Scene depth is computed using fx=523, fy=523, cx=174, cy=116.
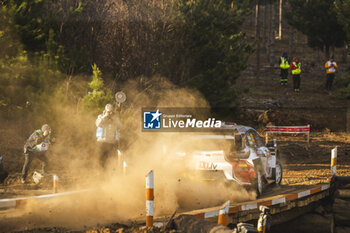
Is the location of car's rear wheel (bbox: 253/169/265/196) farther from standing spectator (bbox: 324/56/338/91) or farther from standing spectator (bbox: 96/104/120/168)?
standing spectator (bbox: 324/56/338/91)

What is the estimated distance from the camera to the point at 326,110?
2719 centimetres

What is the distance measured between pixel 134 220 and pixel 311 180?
6.49m

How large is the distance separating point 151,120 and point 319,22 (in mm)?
23223

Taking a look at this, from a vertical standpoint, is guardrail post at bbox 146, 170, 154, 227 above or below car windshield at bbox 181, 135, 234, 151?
below


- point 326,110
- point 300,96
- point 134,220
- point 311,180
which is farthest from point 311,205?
point 300,96

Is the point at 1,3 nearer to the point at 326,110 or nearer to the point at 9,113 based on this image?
the point at 9,113

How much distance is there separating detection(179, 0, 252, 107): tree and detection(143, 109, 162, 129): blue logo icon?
195 centimetres

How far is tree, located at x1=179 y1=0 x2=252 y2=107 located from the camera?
63.1 feet

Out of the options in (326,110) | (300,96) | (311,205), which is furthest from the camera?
(300,96)

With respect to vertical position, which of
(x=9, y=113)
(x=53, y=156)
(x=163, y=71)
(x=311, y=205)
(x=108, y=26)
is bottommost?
(x=311, y=205)

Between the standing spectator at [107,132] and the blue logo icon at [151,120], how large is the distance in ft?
14.8

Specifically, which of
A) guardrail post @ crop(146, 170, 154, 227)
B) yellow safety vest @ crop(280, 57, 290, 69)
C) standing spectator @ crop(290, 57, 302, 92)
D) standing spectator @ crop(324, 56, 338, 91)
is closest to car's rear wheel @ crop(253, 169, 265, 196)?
guardrail post @ crop(146, 170, 154, 227)

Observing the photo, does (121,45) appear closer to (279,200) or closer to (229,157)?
(229,157)

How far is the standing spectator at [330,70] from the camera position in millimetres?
30734
